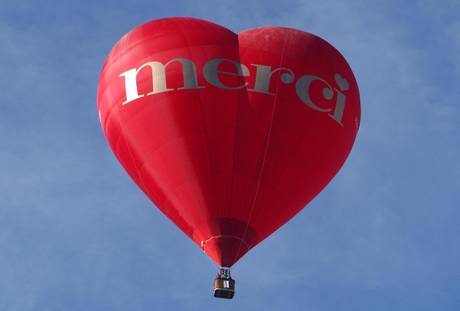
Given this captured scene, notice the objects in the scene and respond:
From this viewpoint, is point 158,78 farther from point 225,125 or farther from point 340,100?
point 340,100

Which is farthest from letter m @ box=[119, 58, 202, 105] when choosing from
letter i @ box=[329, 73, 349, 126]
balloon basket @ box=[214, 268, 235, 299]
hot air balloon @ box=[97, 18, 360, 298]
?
balloon basket @ box=[214, 268, 235, 299]

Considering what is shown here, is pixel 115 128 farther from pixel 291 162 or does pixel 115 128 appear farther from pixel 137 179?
pixel 291 162

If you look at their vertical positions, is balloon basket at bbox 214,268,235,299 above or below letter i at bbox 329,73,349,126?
below

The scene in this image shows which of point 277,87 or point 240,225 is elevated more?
point 277,87

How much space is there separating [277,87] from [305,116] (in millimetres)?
950

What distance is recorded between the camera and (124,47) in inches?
1725

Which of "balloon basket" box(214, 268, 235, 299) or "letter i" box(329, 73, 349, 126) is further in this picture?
"letter i" box(329, 73, 349, 126)

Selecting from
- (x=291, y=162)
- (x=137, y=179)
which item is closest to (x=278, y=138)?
(x=291, y=162)

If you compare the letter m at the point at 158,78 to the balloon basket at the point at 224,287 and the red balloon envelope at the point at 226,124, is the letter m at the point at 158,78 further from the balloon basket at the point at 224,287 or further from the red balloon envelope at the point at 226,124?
the balloon basket at the point at 224,287

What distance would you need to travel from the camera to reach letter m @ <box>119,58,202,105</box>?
42.4m

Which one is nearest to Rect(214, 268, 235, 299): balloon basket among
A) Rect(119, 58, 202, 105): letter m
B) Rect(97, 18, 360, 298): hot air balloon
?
Rect(97, 18, 360, 298): hot air balloon

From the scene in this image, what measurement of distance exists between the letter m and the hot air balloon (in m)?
0.02

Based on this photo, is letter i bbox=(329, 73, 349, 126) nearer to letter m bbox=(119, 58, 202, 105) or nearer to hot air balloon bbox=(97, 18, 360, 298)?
hot air balloon bbox=(97, 18, 360, 298)

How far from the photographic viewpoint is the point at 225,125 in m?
42.1
